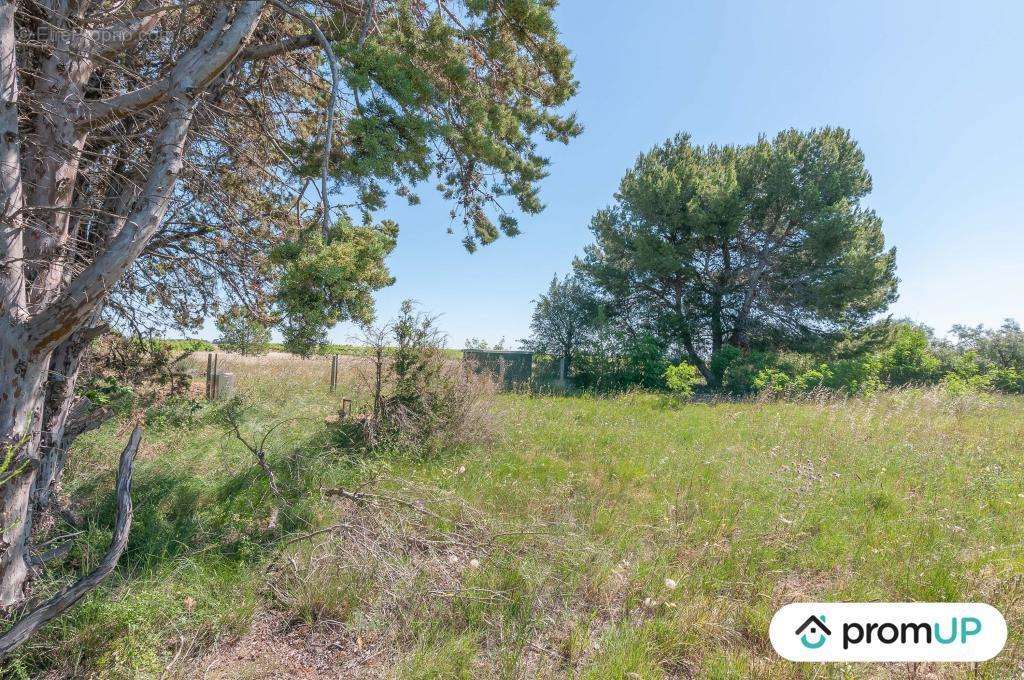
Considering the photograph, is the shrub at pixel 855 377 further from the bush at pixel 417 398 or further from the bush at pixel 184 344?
the bush at pixel 184 344

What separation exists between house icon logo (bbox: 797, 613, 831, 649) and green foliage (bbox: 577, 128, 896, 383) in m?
13.1

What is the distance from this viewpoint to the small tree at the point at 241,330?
469 cm

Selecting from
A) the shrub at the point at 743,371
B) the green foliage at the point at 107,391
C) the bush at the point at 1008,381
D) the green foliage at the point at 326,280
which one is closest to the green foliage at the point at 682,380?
the shrub at the point at 743,371

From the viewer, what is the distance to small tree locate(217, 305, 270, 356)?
4.69 metres

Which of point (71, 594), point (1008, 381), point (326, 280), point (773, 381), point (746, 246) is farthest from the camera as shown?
point (746, 246)

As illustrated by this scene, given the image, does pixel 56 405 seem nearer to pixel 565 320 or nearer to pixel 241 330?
pixel 241 330

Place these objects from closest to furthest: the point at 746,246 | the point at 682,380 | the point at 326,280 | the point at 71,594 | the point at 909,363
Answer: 1. the point at 71,594
2. the point at 326,280
3. the point at 682,380
4. the point at 909,363
5. the point at 746,246

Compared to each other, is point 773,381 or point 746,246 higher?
point 746,246

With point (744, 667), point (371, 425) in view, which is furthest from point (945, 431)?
point (371, 425)

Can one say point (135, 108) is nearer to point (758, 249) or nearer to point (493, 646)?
point (493, 646)

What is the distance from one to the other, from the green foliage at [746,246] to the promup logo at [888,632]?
505 inches

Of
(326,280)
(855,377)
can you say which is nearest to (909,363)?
(855,377)

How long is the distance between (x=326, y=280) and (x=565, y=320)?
44.3ft

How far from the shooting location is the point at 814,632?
8.09 ft
